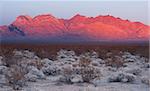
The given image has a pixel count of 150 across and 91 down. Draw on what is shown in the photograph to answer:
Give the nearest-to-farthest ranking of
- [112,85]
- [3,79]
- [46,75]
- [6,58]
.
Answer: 1. [112,85]
2. [3,79]
3. [46,75]
4. [6,58]

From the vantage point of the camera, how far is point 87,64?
1376 cm

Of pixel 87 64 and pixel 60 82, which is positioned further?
pixel 87 64

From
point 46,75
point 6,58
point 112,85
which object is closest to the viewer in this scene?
point 112,85

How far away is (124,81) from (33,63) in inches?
179

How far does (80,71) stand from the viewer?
13500mm

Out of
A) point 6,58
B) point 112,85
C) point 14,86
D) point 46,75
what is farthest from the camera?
A: point 6,58

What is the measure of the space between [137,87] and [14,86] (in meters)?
3.51

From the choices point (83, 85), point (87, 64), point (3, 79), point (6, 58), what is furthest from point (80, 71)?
point (6, 58)

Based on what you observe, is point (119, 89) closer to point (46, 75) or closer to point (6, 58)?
point (46, 75)

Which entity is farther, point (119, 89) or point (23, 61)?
point (23, 61)

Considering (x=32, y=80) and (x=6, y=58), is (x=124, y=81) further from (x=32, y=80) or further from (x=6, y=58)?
(x=6, y=58)

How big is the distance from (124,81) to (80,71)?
4.96ft

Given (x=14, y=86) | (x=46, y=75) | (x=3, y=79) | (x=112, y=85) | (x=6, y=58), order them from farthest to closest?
(x=6, y=58), (x=46, y=75), (x=3, y=79), (x=112, y=85), (x=14, y=86)

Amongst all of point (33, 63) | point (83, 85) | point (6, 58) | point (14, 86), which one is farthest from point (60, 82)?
point (6, 58)
